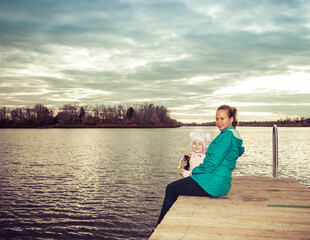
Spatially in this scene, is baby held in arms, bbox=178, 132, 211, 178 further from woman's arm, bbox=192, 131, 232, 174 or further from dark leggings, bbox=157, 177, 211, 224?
woman's arm, bbox=192, 131, 232, 174

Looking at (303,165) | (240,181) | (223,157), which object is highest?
(223,157)

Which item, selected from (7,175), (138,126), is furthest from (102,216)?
(138,126)

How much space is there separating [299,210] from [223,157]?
1.57 m

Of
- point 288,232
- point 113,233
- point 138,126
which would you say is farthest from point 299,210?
point 138,126

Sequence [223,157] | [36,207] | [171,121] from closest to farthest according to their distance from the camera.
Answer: [223,157] → [36,207] → [171,121]

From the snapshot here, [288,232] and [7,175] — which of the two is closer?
[288,232]

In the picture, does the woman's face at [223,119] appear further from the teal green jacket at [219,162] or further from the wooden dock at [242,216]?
the wooden dock at [242,216]

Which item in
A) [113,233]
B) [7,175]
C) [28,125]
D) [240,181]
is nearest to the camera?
[240,181]

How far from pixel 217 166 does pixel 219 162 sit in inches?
3.7

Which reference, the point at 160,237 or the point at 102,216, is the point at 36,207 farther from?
the point at 160,237

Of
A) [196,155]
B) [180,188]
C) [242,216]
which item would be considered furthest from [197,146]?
[242,216]

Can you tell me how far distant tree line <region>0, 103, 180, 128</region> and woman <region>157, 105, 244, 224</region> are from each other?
16456cm

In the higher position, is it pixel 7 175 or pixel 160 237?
pixel 160 237

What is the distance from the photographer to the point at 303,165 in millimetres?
24422
